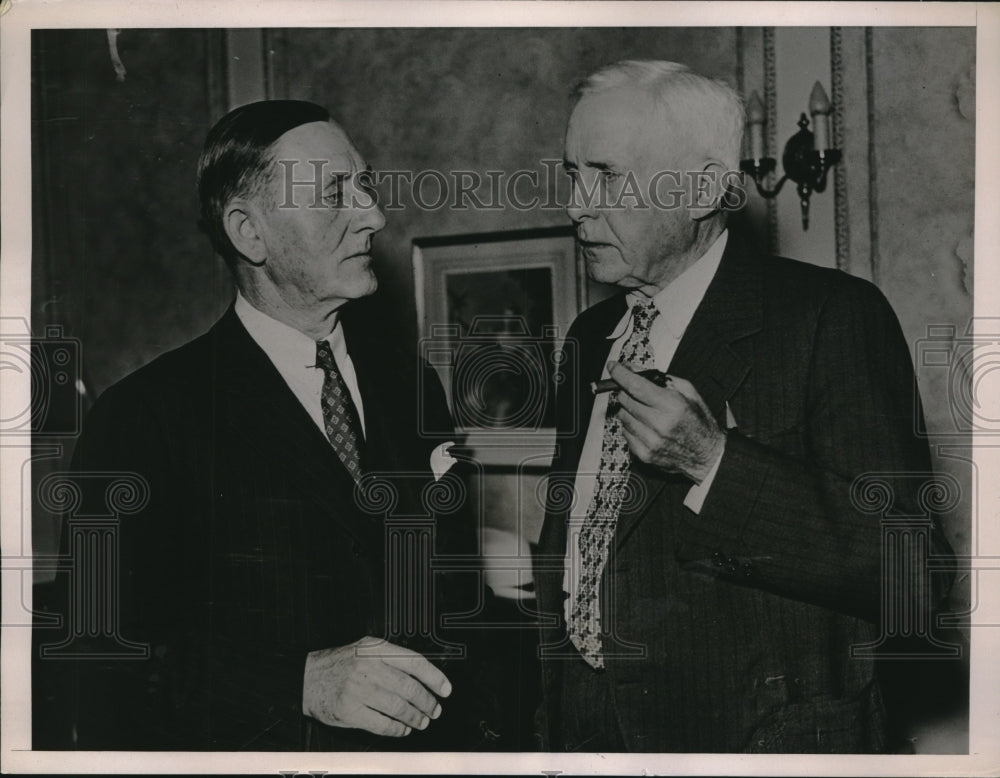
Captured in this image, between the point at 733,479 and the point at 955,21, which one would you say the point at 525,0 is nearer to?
the point at 955,21

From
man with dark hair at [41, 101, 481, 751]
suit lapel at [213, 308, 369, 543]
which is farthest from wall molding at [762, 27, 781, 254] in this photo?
suit lapel at [213, 308, 369, 543]

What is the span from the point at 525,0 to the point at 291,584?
5.11ft

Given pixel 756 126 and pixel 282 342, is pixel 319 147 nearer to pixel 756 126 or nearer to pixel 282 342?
pixel 282 342

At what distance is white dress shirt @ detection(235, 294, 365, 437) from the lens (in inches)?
93.7

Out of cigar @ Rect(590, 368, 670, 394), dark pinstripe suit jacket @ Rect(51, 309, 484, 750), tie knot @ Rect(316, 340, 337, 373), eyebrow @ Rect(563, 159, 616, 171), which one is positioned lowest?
dark pinstripe suit jacket @ Rect(51, 309, 484, 750)

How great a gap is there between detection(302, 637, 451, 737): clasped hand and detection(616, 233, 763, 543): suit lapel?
609 mm

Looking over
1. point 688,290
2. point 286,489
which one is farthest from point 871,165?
point 286,489

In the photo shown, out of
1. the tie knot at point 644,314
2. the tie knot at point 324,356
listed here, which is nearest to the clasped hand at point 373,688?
the tie knot at point 324,356

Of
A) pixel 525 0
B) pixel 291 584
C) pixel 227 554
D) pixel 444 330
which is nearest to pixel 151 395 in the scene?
pixel 227 554

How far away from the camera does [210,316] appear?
95.8 inches

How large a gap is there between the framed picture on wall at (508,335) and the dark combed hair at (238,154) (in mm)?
514

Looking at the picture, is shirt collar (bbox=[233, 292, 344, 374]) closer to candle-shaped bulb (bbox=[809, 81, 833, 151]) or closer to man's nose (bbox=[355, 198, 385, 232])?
man's nose (bbox=[355, 198, 385, 232])

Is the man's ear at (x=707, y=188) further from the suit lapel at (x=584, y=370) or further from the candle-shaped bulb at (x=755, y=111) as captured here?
the suit lapel at (x=584, y=370)

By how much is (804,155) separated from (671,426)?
0.75 meters
